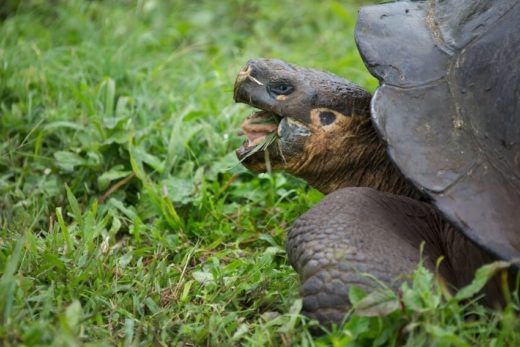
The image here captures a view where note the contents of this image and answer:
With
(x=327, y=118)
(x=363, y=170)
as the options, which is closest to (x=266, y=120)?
(x=327, y=118)

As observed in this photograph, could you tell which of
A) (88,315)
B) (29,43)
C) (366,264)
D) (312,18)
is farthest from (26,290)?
(312,18)

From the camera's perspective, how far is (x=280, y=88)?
3273 mm

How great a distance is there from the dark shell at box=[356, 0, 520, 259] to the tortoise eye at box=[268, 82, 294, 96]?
337mm

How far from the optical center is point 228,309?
303 cm

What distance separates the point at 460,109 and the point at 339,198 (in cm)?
55

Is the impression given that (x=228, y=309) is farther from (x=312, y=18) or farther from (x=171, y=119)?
(x=312, y=18)

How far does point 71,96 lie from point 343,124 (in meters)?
2.06

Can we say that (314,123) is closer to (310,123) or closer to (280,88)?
(310,123)

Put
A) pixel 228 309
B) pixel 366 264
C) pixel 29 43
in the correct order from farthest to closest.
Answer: pixel 29 43 < pixel 228 309 < pixel 366 264

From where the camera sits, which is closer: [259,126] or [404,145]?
[404,145]

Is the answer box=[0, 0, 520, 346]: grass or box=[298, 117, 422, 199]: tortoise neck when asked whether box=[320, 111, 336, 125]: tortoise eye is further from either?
box=[0, 0, 520, 346]: grass

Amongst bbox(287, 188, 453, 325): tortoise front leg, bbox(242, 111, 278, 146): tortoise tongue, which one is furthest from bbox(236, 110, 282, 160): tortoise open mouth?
bbox(287, 188, 453, 325): tortoise front leg

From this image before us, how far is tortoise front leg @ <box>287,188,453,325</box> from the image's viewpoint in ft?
8.70

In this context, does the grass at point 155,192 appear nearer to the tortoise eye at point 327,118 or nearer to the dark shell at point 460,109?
the dark shell at point 460,109
